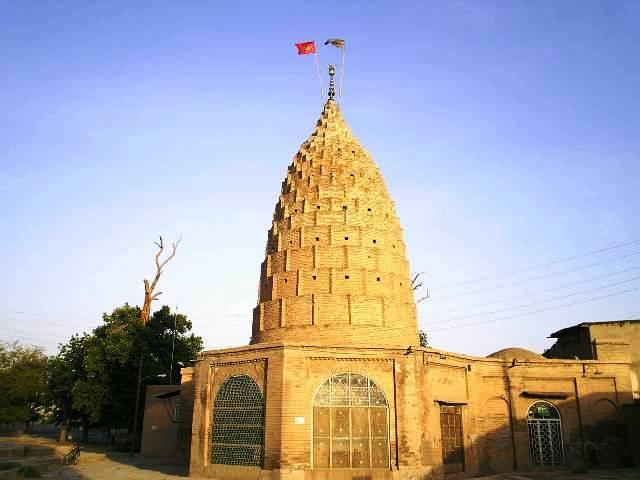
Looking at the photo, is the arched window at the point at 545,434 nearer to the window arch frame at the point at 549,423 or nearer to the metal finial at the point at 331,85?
the window arch frame at the point at 549,423

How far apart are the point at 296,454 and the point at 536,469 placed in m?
11.4

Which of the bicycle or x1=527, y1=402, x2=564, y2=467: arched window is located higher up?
x1=527, y1=402, x2=564, y2=467: arched window

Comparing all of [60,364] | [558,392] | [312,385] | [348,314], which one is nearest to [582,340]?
[558,392]

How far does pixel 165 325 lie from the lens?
41.7 meters

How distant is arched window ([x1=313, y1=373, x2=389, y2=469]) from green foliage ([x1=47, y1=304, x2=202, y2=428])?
69.2 ft

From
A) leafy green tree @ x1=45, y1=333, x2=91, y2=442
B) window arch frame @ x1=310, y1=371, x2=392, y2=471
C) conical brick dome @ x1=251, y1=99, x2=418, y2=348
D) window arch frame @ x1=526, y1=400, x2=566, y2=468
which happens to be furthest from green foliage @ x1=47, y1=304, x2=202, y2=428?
window arch frame @ x1=526, y1=400, x2=566, y2=468

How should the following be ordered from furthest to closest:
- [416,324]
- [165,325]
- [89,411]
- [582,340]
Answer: [165,325] → [89,411] → [582,340] → [416,324]

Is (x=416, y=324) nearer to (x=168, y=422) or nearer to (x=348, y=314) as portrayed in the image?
(x=348, y=314)

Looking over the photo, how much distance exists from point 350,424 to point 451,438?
191 inches

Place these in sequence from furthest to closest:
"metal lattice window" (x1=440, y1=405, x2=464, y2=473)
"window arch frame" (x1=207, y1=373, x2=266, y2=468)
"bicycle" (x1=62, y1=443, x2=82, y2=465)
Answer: "bicycle" (x1=62, y1=443, x2=82, y2=465)
"metal lattice window" (x1=440, y1=405, x2=464, y2=473)
"window arch frame" (x1=207, y1=373, x2=266, y2=468)

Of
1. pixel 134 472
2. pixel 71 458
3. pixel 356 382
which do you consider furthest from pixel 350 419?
pixel 71 458

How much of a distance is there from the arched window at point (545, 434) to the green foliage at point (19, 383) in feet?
109

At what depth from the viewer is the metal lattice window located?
2038cm

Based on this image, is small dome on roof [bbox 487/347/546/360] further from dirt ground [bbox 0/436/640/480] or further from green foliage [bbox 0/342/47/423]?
green foliage [bbox 0/342/47/423]
